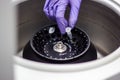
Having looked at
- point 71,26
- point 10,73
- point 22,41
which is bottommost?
point 22,41

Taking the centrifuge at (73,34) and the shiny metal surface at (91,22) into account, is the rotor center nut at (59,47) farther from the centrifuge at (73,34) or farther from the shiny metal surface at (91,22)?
the shiny metal surface at (91,22)

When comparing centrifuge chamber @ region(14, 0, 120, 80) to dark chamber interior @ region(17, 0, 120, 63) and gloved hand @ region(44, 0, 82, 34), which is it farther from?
gloved hand @ region(44, 0, 82, 34)

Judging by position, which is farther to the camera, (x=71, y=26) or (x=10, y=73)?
(x=71, y=26)

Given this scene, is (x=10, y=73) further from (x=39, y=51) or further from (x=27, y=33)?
(x=27, y=33)

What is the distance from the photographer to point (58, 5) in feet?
2.98

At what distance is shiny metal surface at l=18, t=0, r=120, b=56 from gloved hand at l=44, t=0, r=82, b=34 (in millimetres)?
125

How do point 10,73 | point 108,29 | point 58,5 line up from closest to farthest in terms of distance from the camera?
point 10,73, point 58,5, point 108,29

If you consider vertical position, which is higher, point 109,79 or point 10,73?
point 10,73

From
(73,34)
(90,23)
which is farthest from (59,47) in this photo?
(90,23)

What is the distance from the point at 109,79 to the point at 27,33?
511 millimetres

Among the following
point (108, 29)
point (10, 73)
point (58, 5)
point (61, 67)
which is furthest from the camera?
point (108, 29)

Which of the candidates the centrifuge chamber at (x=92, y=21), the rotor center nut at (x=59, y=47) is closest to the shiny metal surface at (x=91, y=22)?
the centrifuge chamber at (x=92, y=21)

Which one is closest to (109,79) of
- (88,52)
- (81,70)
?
(81,70)

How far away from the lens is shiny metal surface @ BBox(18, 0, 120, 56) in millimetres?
1022
